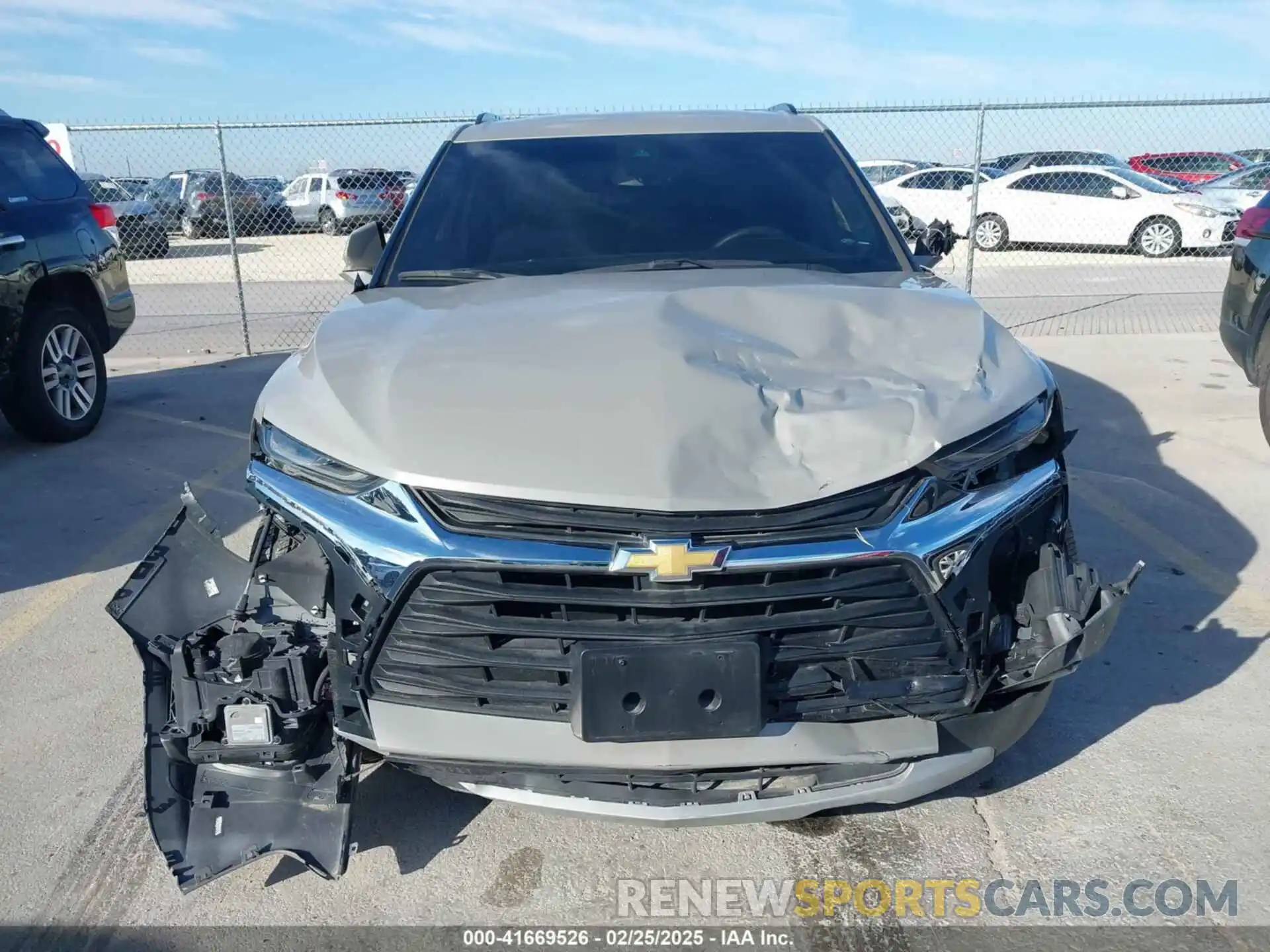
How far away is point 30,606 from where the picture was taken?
4188 mm

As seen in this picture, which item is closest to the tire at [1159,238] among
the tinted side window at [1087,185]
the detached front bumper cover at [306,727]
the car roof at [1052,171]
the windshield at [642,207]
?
the tinted side window at [1087,185]

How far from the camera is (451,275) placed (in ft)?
11.1

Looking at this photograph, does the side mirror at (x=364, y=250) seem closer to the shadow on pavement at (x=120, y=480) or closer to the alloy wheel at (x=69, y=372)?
the shadow on pavement at (x=120, y=480)

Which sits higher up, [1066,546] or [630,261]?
[630,261]

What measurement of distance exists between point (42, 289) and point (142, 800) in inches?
173

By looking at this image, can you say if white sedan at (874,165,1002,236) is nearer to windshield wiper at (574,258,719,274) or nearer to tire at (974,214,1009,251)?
tire at (974,214,1009,251)

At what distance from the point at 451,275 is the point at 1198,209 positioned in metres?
16.8

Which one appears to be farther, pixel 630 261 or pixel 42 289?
pixel 42 289

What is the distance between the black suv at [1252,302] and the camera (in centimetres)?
527

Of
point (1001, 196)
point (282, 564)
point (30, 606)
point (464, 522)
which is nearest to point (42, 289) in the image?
point (30, 606)

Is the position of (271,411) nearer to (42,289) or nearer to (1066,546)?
(1066,546)

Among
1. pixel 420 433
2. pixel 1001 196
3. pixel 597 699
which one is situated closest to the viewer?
pixel 597 699

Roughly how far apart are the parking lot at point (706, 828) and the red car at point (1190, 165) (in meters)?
20.6

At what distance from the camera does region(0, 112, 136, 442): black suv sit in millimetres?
5910
